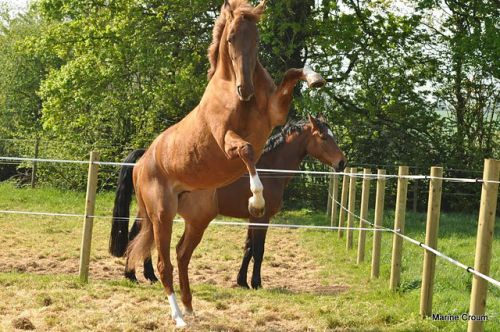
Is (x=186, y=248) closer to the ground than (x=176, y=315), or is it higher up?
higher up

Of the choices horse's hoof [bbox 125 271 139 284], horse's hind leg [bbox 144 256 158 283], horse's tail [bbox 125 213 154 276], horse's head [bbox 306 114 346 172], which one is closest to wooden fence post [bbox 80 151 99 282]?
horse's hoof [bbox 125 271 139 284]

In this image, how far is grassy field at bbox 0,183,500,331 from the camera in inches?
209

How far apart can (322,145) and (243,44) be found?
4.79 meters

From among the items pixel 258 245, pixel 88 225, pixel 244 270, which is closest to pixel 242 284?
pixel 244 270

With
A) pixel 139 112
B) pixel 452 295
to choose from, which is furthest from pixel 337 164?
pixel 139 112

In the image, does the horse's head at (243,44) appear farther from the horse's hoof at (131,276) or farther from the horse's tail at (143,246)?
the horse's hoof at (131,276)

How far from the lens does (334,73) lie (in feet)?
53.7

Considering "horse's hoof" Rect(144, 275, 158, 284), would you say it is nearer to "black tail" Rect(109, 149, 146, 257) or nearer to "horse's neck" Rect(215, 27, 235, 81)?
"black tail" Rect(109, 149, 146, 257)

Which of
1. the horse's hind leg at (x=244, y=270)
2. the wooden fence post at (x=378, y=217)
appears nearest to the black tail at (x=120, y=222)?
the horse's hind leg at (x=244, y=270)

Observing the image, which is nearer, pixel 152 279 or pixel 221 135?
pixel 221 135

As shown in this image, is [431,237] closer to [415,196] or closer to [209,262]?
[209,262]

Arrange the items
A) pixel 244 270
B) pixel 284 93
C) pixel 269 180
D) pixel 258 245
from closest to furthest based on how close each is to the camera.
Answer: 1. pixel 284 93
2. pixel 244 270
3. pixel 258 245
4. pixel 269 180

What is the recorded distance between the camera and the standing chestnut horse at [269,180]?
7539 mm

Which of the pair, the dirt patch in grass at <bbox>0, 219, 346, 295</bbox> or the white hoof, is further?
the dirt patch in grass at <bbox>0, 219, 346, 295</bbox>
